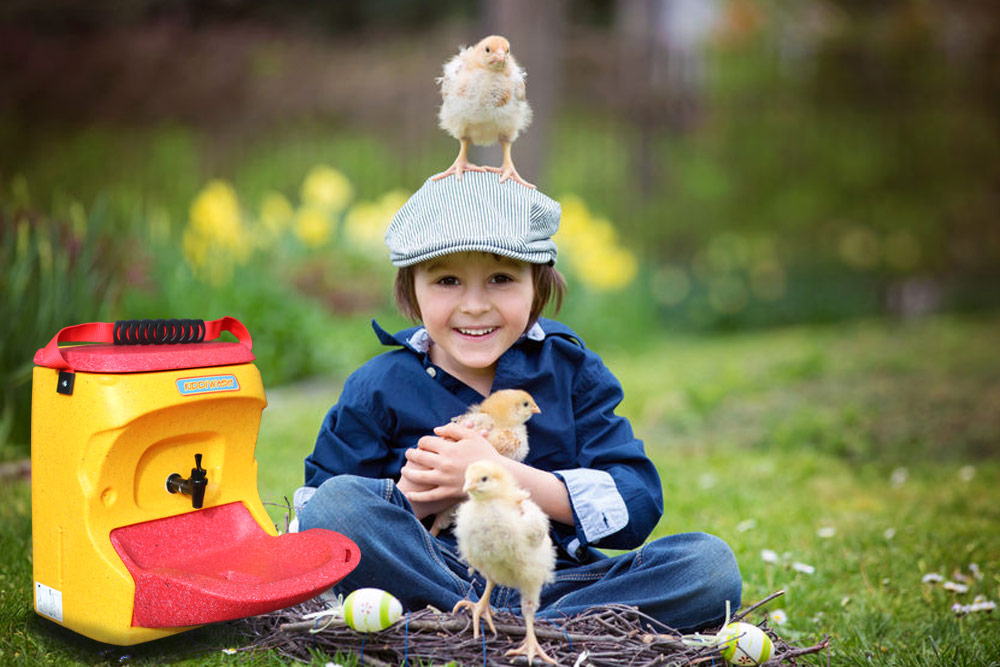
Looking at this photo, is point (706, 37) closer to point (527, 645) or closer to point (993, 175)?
point (993, 175)

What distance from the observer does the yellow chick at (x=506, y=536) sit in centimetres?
207

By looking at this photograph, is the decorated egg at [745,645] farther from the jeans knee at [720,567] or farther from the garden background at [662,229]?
the garden background at [662,229]

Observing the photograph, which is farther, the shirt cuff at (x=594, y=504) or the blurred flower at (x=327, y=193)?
the blurred flower at (x=327, y=193)

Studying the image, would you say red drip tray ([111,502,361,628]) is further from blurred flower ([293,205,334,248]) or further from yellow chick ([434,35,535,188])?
blurred flower ([293,205,334,248])

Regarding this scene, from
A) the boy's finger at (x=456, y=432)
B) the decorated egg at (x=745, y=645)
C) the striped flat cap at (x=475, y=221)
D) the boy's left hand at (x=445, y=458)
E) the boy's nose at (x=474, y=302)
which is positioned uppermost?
the striped flat cap at (x=475, y=221)

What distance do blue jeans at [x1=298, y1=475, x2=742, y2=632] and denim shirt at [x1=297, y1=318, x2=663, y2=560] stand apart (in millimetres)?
136

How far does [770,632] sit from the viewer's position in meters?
2.46

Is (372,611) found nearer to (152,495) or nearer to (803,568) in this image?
(152,495)

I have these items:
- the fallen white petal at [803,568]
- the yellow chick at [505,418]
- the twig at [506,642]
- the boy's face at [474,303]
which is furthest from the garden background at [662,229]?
the boy's face at [474,303]

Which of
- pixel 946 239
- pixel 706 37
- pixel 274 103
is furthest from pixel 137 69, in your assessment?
pixel 946 239

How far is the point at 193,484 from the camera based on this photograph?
8.08 ft

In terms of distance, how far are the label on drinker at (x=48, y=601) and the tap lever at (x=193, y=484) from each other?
1.20 feet

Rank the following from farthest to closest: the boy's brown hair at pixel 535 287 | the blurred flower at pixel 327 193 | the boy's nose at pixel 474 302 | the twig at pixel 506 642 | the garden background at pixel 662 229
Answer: the blurred flower at pixel 327 193 → the garden background at pixel 662 229 → the boy's brown hair at pixel 535 287 → the boy's nose at pixel 474 302 → the twig at pixel 506 642

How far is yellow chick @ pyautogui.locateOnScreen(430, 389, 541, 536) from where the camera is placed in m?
2.47
